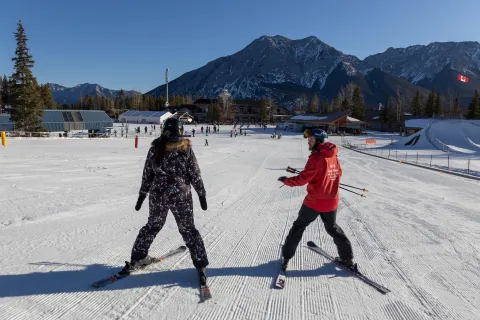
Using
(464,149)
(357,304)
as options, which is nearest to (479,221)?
(357,304)

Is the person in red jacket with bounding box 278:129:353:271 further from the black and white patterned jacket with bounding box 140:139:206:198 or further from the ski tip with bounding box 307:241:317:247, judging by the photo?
the black and white patterned jacket with bounding box 140:139:206:198

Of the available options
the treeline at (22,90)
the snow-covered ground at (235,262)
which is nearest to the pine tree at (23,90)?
the treeline at (22,90)

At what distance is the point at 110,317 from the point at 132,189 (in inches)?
240

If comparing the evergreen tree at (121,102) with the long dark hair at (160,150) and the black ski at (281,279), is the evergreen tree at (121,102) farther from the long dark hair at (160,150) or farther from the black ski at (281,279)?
the black ski at (281,279)

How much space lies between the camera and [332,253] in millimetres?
4363

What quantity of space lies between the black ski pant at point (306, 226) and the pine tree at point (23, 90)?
119ft

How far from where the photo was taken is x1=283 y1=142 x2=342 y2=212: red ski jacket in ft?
11.3

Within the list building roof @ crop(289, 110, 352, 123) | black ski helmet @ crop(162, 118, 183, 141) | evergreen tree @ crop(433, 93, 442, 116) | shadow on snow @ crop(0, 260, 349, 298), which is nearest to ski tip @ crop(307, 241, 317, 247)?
shadow on snow @ crop(0, 260, 349, 298)

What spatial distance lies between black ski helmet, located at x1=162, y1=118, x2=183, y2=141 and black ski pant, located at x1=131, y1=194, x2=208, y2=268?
0.64 meters

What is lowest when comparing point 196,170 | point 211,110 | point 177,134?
point 196,170

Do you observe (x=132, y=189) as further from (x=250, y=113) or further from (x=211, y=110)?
(x=250, y=113)

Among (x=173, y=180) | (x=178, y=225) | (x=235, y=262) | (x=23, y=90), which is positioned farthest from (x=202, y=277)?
(x=23, y=90)

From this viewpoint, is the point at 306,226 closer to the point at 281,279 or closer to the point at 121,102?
the point at 281,279

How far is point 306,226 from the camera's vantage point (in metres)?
3.67
